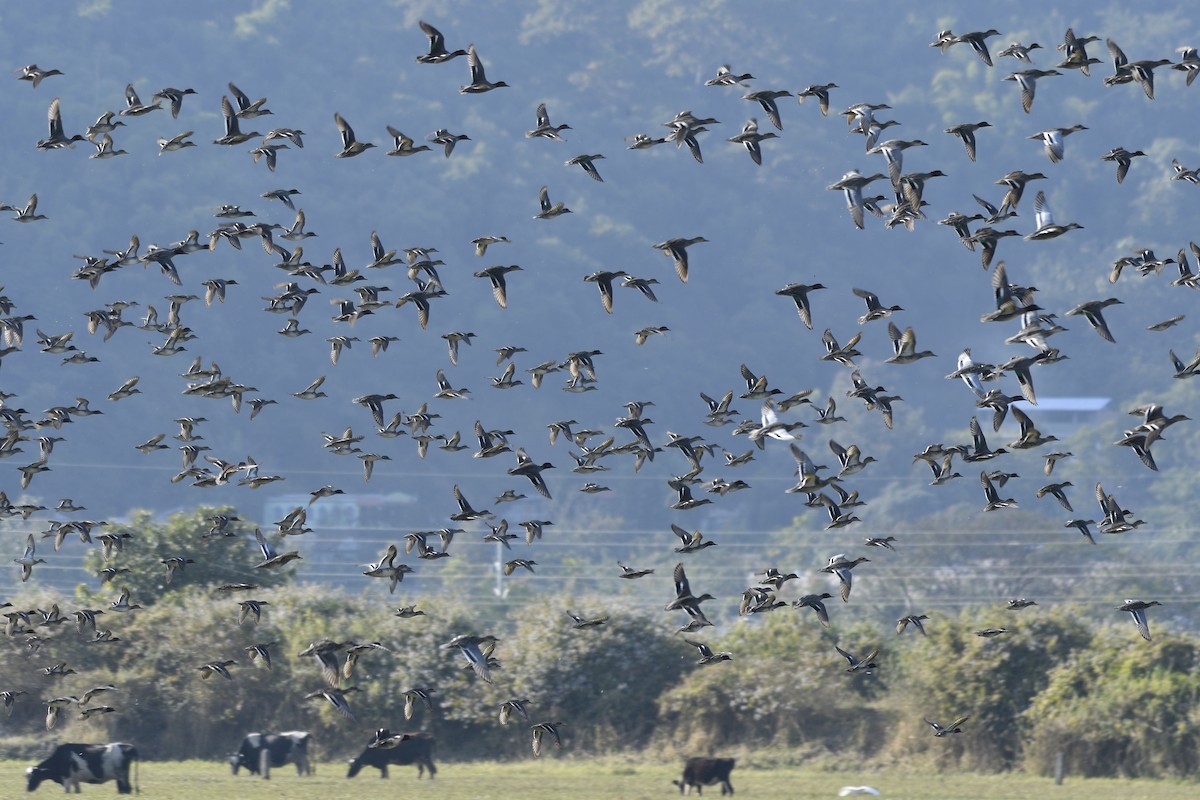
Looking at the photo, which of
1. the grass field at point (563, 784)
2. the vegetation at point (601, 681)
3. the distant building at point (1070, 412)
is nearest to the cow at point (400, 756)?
the grass field at point (563, 784)

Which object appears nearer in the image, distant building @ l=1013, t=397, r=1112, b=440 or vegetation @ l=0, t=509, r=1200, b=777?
vegetation @ l=0, t=509, r=1200, b=777

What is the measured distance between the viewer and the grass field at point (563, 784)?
43.0m

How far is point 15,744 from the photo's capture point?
5325 centimetres

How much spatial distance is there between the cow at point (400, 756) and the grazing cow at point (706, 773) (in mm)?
6825

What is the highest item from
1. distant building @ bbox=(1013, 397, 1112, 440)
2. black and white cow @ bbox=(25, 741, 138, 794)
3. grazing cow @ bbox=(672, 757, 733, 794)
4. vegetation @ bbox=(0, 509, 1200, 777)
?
distant building @ bbox=(1013, 397, 1112, 440)

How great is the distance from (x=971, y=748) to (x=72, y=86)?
112m

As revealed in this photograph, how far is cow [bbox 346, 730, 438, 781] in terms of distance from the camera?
47.1m

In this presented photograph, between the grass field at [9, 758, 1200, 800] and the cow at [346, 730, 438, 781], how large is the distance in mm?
327

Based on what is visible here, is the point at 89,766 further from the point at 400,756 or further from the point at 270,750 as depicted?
the point at 400,756

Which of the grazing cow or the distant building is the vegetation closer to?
the grazing cow

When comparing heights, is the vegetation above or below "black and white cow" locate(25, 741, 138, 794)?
above

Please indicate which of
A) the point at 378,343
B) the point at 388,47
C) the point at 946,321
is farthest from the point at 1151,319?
the point at 378,343

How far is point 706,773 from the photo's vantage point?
43.4 meters

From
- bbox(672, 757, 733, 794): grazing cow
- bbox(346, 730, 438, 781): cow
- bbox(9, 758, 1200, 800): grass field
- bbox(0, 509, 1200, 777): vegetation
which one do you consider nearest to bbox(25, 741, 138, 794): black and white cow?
bbox(9, 758, 1200, 800): grass field
